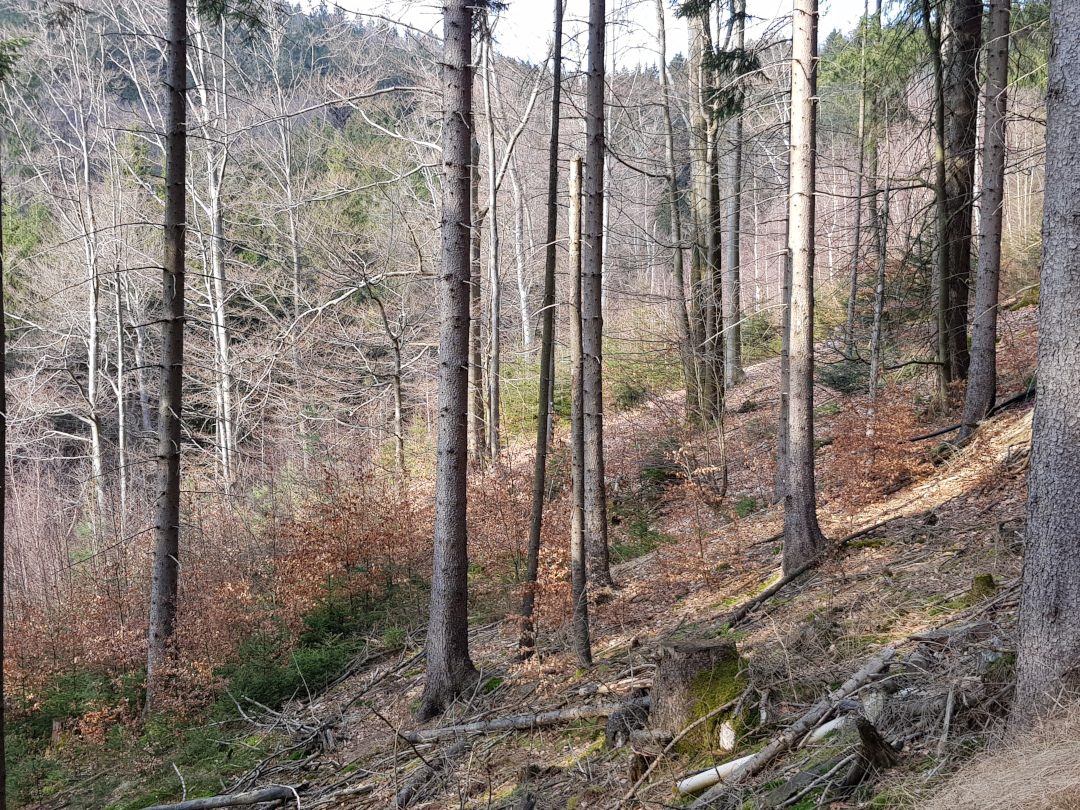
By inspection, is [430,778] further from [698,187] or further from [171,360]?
[698,187]

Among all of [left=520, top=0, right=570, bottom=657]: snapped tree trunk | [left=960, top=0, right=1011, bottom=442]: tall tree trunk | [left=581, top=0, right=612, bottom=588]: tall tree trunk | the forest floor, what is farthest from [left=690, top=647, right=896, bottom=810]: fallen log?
[left=960, top=0, right=1011, bottom=442]: tall tree trunk

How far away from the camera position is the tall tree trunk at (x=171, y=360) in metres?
8.86

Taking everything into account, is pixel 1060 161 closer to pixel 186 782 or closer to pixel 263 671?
pixel 186 782

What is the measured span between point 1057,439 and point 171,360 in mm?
8759

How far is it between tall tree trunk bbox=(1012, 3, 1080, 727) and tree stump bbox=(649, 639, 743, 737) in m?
1.71

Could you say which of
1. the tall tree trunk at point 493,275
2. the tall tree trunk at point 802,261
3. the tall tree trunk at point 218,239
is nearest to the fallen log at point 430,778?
the tall tree trunk at point 802,261

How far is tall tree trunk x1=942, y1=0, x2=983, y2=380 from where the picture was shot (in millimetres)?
11164

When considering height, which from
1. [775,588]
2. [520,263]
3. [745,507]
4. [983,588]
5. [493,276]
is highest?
[520,263]

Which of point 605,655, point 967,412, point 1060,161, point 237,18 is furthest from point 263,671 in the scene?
point 967,412

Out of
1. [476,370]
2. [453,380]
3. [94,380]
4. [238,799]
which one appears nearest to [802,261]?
[453,380]

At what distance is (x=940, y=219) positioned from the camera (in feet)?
38.4

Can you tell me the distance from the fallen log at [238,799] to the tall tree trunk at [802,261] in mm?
5332

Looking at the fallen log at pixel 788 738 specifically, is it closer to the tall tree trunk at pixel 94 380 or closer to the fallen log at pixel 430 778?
the fallen log at pixel 430 778

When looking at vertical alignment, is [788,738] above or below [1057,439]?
below
